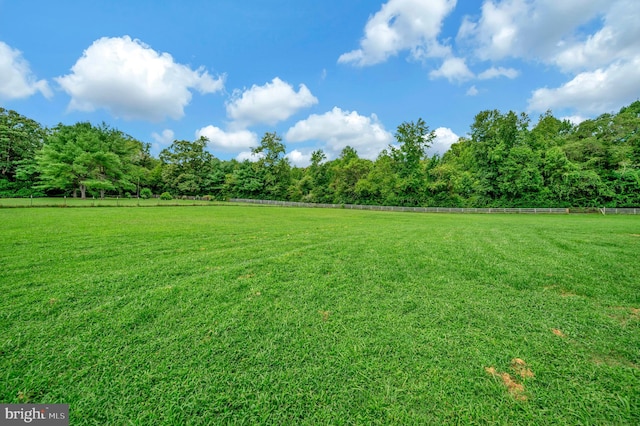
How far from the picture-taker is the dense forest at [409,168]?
2858 cm

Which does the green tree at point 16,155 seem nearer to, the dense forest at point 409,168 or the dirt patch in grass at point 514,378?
the dense forest at point 409,168

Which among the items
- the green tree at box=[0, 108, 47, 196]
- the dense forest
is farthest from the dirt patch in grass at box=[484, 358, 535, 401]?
the green tree at box=[0, 108, 47, 196]

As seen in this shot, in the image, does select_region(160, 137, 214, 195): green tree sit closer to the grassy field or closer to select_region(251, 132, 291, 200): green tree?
select_region(251, 132, 291, 200): green tree

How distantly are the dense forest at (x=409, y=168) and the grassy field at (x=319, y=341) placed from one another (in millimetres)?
32053

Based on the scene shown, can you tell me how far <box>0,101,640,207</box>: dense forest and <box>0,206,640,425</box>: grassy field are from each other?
32.1 meters

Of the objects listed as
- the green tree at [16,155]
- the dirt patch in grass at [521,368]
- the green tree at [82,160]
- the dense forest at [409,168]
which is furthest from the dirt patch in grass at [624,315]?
the green tree at [16,155]

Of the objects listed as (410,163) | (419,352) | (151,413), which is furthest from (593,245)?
(410,163)

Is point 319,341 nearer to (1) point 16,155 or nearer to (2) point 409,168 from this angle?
(2) point 409,168

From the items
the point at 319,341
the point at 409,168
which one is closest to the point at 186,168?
the point at 409,168

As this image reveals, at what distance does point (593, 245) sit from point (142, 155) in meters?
68.0

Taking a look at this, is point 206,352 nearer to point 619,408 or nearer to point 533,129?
point 619,408

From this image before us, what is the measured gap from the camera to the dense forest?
93.8 feet

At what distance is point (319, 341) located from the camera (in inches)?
99.0

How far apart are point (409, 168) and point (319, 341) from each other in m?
37.0
